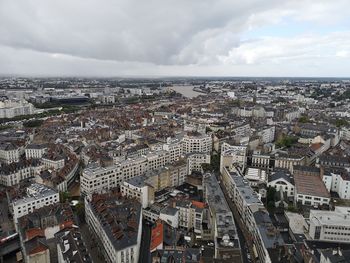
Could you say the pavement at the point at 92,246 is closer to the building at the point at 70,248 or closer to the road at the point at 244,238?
the building at the point at 70,248

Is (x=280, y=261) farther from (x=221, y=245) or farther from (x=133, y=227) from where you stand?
(x=133, y=227)

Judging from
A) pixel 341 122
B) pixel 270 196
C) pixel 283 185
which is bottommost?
pixel 270 196

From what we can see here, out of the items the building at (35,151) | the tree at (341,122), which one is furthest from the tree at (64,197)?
the tree at (341,122)

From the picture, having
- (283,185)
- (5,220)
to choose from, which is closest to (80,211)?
(5,220)

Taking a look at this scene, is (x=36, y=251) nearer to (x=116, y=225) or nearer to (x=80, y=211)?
(x=116, y=225)

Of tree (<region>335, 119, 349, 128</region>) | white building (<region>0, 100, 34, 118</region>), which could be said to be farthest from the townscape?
white building (<region>0, 100, 34, 118</region>)

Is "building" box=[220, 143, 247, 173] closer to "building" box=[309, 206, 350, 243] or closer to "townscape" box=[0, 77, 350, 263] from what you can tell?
"townscape" box=[0, 77, 350, 263]
